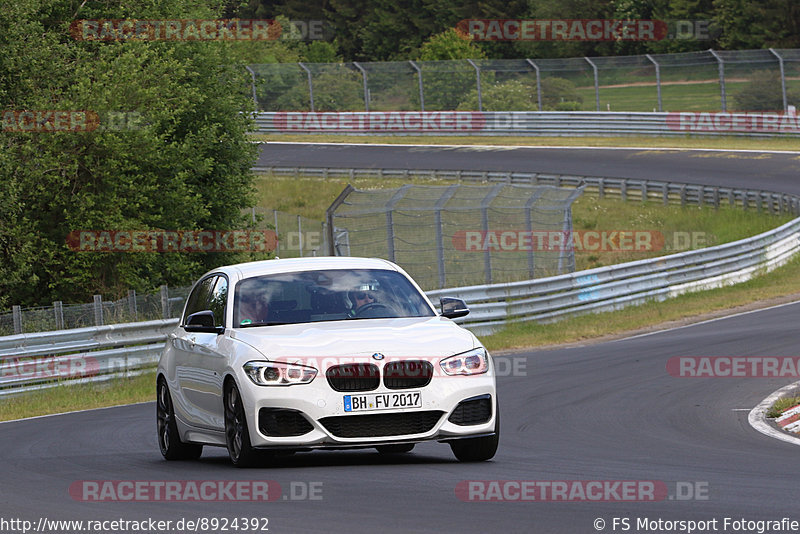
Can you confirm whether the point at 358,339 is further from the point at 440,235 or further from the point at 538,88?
the point at 538,88

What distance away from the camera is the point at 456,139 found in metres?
55.2

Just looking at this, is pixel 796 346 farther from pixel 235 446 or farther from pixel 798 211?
pixel 798 211

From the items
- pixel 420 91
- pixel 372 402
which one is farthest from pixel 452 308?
pixel 420 91

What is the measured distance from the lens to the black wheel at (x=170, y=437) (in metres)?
10.8

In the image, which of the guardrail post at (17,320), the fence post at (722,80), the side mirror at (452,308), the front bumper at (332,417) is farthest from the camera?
the fence post at (722,80)

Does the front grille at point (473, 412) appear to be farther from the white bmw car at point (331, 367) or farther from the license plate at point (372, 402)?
the license plate at point (372, 402)

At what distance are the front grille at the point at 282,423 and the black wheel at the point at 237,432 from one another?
15cm

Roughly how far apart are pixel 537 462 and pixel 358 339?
170 cm

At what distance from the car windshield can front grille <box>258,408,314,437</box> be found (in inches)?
41.4

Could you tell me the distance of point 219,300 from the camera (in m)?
10.5
